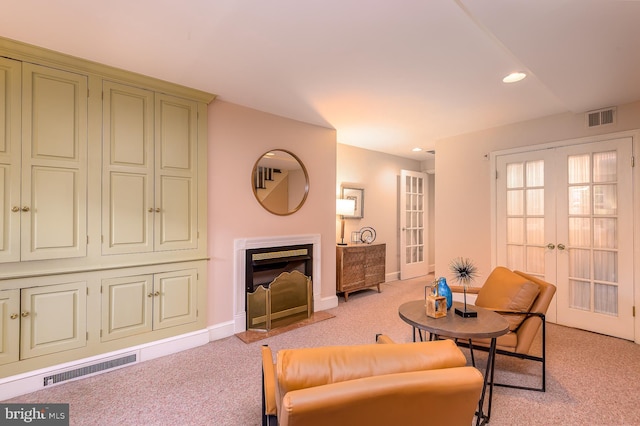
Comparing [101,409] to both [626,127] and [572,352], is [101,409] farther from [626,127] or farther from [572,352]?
[626,127]

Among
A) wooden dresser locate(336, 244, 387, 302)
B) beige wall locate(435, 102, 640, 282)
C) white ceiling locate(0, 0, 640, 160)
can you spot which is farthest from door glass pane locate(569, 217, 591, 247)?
wooden dresser locate(336, 244, 387, 302)

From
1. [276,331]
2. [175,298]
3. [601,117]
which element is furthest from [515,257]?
[175,298]

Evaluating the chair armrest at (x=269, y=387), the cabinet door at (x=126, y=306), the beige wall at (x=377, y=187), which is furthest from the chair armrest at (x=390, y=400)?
the beige wall at (x=377, y=187)

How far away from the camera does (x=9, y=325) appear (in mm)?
2146

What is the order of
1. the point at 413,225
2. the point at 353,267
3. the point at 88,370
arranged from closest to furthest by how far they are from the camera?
the point at 88,370 → the point at 353,267 → the point at 413,225

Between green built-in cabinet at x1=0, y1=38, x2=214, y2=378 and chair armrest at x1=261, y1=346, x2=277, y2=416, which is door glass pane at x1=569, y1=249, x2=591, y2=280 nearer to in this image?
chair armrest at x1=261, y1=346, x2=277, y2=416

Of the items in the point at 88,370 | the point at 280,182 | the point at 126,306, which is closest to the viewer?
the point at 88,370

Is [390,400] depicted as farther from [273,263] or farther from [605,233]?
[605,233]

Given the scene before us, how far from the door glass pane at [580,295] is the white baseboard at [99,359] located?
4.16 meters

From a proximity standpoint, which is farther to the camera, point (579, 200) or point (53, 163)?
point (579, 200)

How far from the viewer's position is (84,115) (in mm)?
2424

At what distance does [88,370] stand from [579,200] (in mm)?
5193

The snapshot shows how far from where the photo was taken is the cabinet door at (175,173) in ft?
9.19

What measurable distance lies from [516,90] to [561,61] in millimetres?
701
